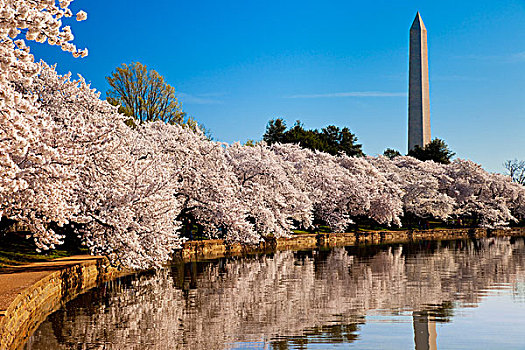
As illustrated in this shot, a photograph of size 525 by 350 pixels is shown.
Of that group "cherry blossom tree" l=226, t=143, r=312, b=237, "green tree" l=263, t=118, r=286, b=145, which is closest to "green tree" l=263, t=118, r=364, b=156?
"green tree" l=263, t=118, r=286, b=145

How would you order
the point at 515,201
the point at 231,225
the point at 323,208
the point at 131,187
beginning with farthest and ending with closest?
the point at 515,201 → the point at 323,208 → the point at 231,225 → the point at 131,187

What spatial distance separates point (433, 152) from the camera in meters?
77.2

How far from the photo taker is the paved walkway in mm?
13633

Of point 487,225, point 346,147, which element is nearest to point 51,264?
point 487,225

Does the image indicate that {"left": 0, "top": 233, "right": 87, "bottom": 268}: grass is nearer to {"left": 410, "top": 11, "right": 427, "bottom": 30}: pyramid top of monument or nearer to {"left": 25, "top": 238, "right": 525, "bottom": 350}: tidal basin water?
{"left": 25, "top": 238, "right": 525, "bottom": 350}: tidal basin water

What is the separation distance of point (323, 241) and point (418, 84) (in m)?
34.1

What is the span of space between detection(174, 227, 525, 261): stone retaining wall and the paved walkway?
10.3m

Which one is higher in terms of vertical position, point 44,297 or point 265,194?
point 265,194

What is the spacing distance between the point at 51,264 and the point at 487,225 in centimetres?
4785

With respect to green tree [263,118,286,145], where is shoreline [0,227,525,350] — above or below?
below

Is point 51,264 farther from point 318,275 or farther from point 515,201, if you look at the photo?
point 515,201

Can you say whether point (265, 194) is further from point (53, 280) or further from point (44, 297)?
point (44, 297)

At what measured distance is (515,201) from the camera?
215ft

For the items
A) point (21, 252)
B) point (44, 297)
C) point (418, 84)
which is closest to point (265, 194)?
point (21, 252)
